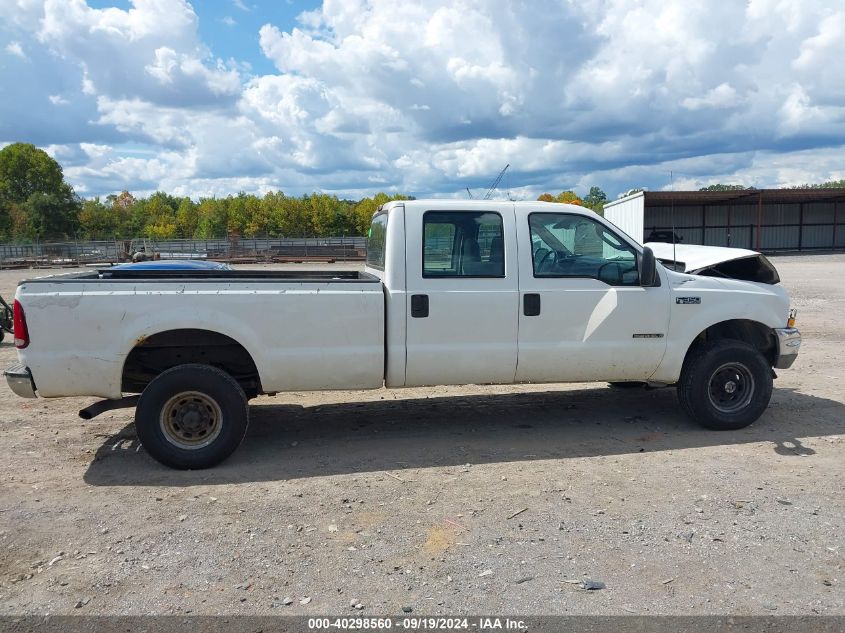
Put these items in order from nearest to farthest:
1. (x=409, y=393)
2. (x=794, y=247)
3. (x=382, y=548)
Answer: (x=382, y=548)
(x=409, y=393)
(x=794, y=247)

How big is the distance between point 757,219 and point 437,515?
1802 inches

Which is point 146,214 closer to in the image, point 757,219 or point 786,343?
point 757,219

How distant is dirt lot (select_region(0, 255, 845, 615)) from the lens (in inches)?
130

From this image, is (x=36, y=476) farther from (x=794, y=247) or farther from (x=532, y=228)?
(x=794, y=247)

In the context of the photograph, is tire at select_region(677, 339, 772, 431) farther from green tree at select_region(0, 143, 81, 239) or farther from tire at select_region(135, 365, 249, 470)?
green tree at select_region(0, 143, 81, 239)

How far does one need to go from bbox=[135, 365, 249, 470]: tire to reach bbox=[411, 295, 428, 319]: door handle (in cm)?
147

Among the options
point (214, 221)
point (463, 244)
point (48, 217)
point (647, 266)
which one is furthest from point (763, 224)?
point (48, 217)

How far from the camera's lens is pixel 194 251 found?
1980 inches

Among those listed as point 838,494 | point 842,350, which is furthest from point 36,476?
point 842,350

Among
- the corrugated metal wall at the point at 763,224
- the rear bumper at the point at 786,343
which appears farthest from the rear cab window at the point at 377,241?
the corrugated metal wall at the point at 763,224

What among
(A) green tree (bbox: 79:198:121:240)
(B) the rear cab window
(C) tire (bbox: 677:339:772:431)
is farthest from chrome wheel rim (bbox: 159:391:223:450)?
(A) green tree (bbox: 79:198:121:240)

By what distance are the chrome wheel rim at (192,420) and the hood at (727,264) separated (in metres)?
4.09

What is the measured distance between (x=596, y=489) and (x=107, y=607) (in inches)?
121

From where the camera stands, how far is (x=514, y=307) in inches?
211
